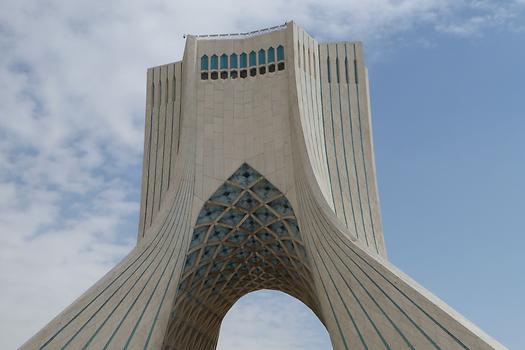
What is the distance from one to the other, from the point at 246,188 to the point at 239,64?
16.9 feet

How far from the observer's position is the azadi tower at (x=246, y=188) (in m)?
19.6

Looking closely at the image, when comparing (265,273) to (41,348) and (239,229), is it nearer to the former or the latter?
(239,229)

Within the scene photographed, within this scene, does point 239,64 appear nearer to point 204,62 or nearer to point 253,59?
point 253,59

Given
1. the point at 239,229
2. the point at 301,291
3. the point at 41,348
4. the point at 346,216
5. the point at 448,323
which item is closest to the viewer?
the point at 448,323

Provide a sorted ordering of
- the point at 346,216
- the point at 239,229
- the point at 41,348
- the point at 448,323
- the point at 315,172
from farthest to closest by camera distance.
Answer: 1. the point at 239,229
2. the point at 346,216
3. the point at 315,172
4. the point at 41,348
5. the point at 448,323

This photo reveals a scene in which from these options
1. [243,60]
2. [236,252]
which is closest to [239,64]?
[243,60]

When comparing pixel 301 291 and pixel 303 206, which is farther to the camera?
pixel 301 291

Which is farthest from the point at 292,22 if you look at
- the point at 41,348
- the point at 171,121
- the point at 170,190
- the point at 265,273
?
the point at 41,348

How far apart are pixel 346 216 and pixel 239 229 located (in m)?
4.45

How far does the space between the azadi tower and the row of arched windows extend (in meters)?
0.04

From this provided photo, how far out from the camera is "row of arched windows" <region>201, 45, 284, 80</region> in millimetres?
25562

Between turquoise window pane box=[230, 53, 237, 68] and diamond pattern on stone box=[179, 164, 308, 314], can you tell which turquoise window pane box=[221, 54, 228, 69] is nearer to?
turquoise window pane box=[230, 53, 237, 68]

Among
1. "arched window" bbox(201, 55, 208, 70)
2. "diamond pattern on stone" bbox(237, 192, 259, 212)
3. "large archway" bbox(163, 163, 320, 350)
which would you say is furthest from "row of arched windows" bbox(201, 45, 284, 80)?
"diamond pattern on stone" bbox(237, 192, 259, 212)

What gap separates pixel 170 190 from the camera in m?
23.5
